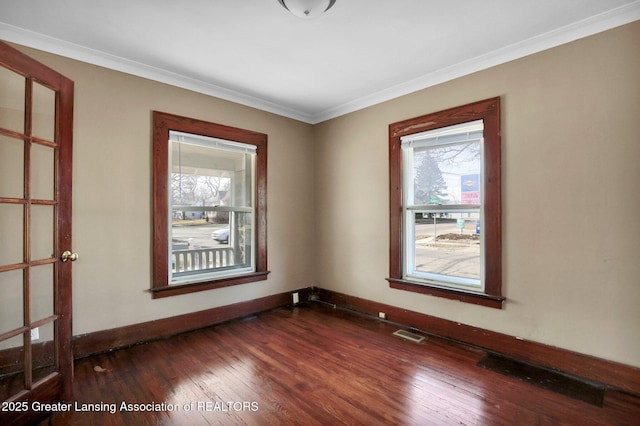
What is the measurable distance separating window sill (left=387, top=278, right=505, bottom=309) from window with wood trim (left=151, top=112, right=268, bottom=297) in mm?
1741

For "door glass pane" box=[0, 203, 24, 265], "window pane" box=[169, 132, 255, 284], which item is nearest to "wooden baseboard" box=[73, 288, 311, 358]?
"window pane" box=[169, 132, 255, 284]

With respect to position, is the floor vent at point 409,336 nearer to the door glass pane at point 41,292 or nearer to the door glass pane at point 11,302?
the door glass pane at point 41,292

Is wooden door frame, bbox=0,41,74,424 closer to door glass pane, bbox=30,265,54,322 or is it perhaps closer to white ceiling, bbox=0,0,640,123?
door glass pane, bbox=30,265,54,322

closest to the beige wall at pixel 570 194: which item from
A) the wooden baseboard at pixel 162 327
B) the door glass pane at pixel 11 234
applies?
the wooden baseboard at pixel 162 327

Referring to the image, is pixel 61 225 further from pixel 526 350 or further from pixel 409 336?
pixel 526 350

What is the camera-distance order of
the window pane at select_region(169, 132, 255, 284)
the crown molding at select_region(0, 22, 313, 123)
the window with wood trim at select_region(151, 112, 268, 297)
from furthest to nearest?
1. the window pane at select_region(169, 132, 255, 284)
2. the window with wood trim at select_region(151, 112, 268, 297)
3. the crown molding at select_region(0, 22, 313, 123)

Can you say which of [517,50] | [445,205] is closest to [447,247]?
[445,205]

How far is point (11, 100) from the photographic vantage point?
1995 mm

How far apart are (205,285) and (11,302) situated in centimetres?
157

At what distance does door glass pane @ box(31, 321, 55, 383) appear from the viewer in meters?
1.90

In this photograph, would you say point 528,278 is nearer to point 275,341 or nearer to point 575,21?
point 575,21

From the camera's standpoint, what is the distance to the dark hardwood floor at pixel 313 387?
1872 mm

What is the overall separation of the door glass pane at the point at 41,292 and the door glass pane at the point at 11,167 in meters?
0.52

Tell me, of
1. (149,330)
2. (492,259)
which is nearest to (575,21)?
(492,259)
